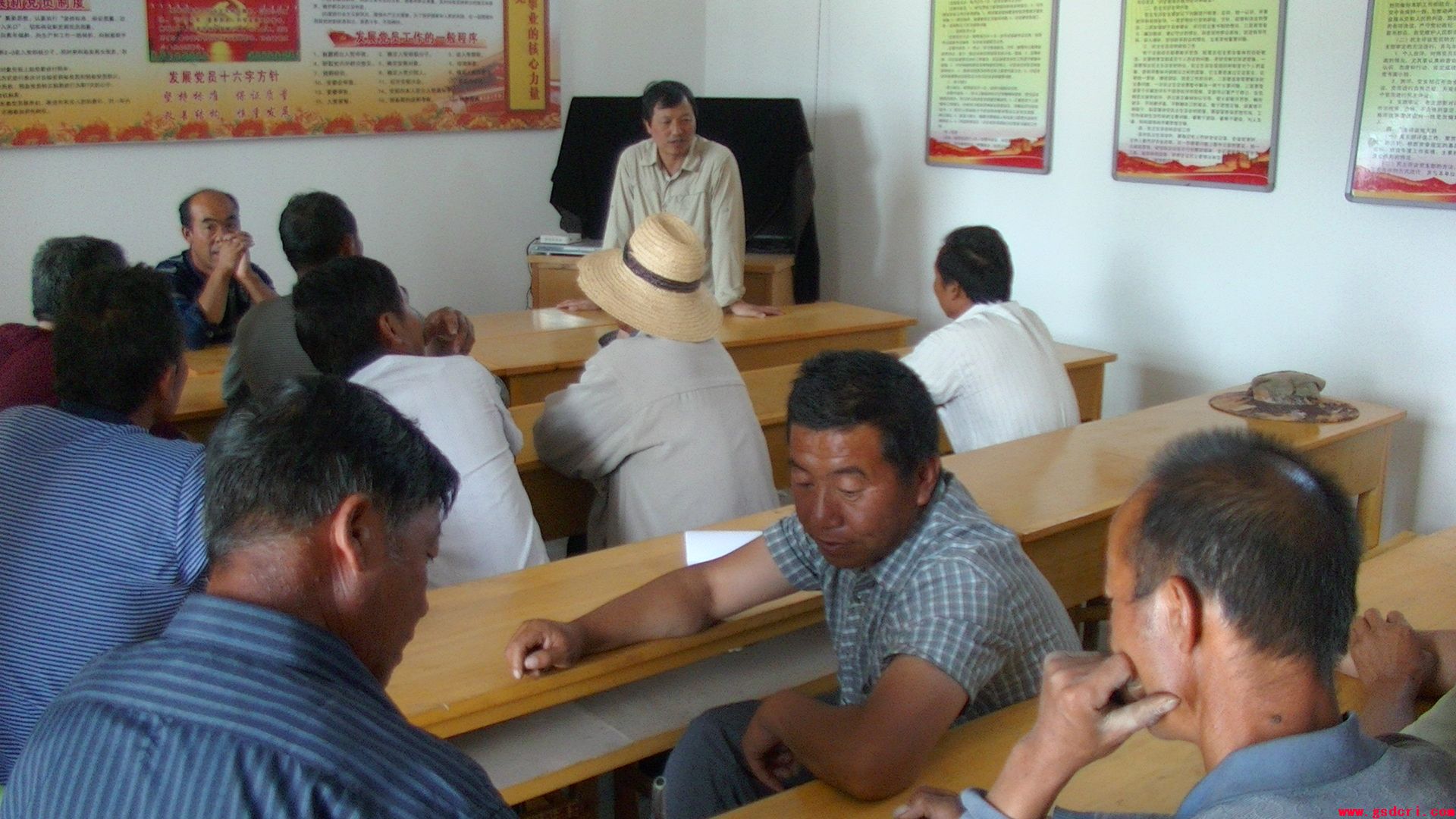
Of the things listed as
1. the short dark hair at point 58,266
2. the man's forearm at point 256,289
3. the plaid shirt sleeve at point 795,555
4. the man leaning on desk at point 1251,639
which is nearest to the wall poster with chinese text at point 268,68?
the man's forearm at point 256,289

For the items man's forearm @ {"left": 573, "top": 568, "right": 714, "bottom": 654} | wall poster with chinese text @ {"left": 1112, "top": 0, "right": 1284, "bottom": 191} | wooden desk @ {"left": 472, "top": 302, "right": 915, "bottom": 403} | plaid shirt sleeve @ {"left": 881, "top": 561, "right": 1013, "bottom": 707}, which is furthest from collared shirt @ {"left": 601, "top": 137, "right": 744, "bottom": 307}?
plaid shirt sleeve @ {"left": 881, "top": 561, "right": 1013, "bottom": 707}

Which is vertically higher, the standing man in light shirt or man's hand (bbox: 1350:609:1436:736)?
the standing man in light shirt

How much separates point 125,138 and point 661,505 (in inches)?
134

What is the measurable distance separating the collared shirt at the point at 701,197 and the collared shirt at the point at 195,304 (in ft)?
5.23

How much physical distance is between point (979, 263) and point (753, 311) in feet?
4.89

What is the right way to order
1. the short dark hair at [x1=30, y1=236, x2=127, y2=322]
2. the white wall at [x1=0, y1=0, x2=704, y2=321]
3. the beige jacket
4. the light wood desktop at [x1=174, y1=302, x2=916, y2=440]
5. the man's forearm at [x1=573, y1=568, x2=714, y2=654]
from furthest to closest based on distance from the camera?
the white wall at [x1=0, y1=0, x2=704, y2=321]
the light wood desktop at [x1=174, y1=302, x2=916, y2=440]
the short dark hair at [x1=30, y1=236, x2=127, y2=322]
the beige jacket
the man's forearm at [x1=573, y1=568, x2=714, y2=654]

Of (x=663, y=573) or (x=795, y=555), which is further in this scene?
(x=663, y=573)

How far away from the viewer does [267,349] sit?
3340 mm

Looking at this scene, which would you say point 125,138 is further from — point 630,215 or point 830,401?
point 830,401

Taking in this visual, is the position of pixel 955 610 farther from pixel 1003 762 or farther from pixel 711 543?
pixel 711 543

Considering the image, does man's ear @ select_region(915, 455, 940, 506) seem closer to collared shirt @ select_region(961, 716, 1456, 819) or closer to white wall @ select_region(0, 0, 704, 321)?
collared shirt @ select_region(961, 716, 1456, 819)

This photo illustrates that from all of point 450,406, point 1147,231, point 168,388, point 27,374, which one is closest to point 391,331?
point 450,406

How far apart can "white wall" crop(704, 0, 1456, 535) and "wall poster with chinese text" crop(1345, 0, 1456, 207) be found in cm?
7

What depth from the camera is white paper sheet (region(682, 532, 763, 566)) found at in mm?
2322
